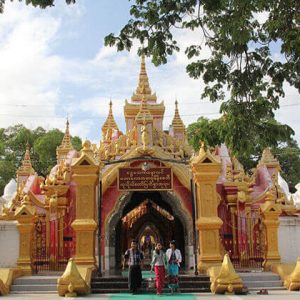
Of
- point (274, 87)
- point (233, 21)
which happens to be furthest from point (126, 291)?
point (233, 21)

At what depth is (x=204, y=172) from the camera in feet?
42.3

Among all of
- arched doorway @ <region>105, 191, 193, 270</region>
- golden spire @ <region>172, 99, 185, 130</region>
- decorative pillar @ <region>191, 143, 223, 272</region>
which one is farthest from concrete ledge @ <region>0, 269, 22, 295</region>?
golden spire @ <region>172, 99, 185, 130</region>

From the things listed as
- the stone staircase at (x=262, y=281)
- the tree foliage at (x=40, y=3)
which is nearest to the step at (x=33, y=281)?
the stone staircase at (x=262, y=281)

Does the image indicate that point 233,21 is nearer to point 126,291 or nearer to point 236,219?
point 126,291

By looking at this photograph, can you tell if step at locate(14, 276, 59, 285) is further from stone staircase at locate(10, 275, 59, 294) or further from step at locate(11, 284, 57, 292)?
step at locate(11, 284, 57, 292)

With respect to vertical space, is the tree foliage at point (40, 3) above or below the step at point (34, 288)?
above

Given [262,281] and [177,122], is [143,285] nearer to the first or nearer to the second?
[262,281]

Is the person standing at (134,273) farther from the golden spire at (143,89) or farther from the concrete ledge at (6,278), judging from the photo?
the golden spire at (143,89)

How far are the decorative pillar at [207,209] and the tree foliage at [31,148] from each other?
83.9 feet

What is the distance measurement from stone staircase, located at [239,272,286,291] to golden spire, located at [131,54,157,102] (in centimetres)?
959

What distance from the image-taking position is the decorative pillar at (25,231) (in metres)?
12.6

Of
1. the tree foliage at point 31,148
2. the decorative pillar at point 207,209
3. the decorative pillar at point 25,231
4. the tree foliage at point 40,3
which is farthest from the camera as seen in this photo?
the tree foliage at point 31,148

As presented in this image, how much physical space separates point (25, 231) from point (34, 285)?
165cm

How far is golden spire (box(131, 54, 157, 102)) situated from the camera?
19.9 m
